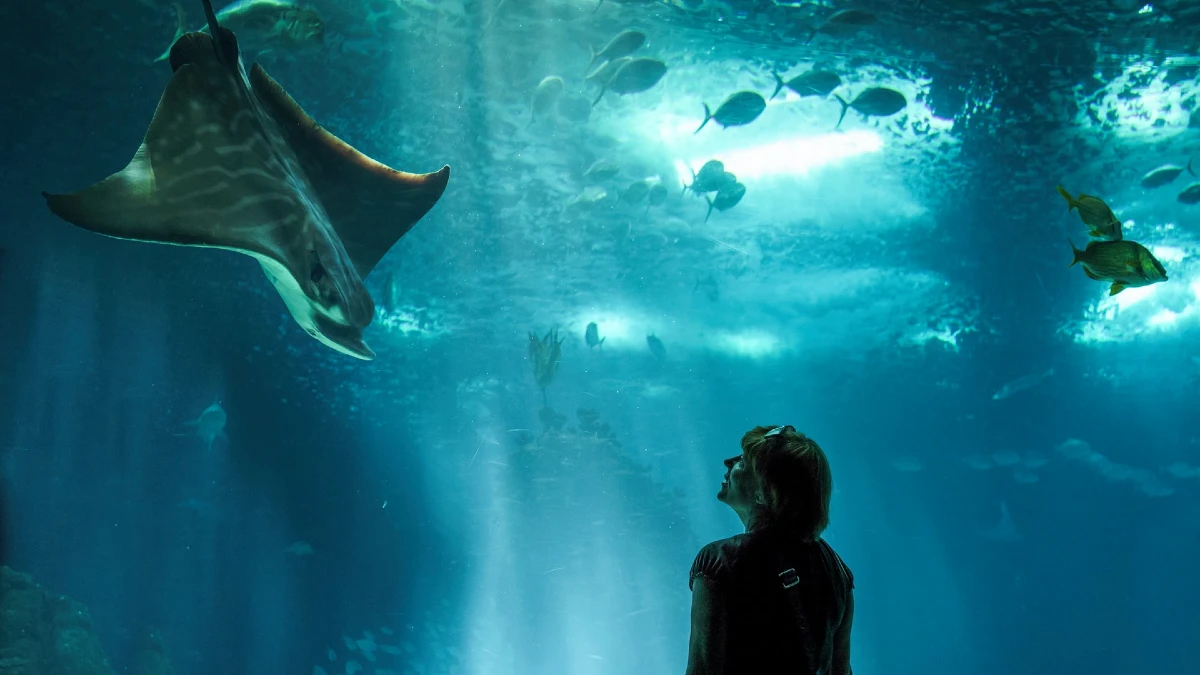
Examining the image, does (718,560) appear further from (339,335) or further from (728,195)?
(728,195)

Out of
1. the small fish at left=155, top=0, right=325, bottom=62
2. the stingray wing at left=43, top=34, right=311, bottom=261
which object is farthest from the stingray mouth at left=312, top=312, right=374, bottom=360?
the small fish at left=155, top=0, right=325, bottom=62

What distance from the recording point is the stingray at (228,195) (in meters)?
2.70

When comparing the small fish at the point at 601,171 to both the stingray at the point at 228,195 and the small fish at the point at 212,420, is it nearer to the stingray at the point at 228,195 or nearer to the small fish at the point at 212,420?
the stingray at the point at 228,195

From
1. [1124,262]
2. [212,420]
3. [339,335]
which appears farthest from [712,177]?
[212,420]

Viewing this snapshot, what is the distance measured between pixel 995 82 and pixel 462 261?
32.5ft

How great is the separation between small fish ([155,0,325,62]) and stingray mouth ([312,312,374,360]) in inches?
162

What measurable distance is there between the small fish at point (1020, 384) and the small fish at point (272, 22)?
789 inches

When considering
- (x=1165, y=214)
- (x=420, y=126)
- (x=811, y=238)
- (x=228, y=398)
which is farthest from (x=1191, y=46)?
(x=228, y=398)

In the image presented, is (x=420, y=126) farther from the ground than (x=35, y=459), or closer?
farther from the ground

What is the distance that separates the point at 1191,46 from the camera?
8859mm

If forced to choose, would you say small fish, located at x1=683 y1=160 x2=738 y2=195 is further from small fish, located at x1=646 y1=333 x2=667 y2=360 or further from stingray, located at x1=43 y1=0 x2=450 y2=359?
stingray, located at x1=43 y1=0 x2=450 y2=359

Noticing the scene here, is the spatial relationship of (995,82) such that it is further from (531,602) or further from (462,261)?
(531,602)

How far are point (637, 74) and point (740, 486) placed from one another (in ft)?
23.8

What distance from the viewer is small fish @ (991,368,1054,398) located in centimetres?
1862
